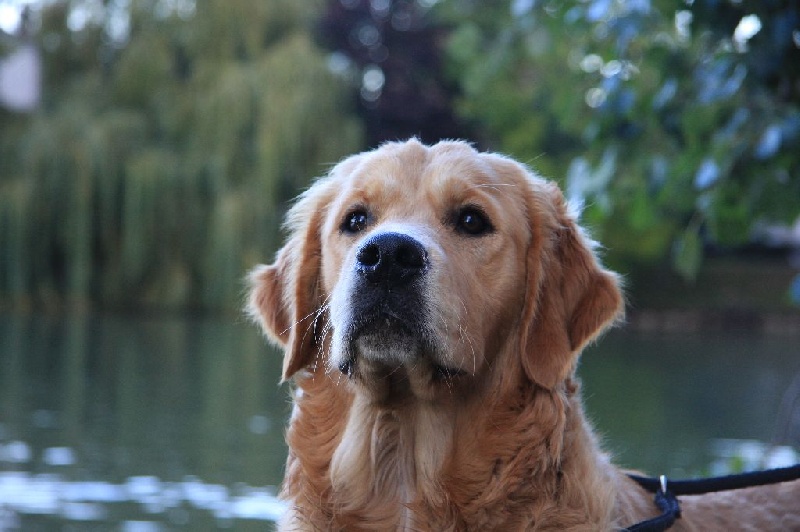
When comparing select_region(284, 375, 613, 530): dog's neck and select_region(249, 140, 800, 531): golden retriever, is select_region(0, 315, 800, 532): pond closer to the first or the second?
select_region(249, 140, 800, 531): golden retriever

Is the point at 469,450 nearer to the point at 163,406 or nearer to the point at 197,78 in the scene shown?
the point at 163,406

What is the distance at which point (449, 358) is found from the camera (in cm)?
389

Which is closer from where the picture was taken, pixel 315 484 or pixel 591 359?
pixel 315 484

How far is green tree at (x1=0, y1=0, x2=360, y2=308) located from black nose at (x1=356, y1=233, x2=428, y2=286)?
1943 cm

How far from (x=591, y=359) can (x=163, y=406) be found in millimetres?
11485

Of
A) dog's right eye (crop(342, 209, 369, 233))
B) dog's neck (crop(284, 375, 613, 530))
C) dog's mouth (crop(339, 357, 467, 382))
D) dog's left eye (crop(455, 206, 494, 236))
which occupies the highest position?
dog's right eye (crop(342, 209, 369, 233))

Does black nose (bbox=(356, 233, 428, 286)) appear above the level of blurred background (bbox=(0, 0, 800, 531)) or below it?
below

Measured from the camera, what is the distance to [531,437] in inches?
155

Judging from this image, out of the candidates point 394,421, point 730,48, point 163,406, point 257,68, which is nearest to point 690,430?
point 163,406

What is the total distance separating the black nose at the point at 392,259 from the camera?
3.77 metres

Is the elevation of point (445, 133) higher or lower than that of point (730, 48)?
higher

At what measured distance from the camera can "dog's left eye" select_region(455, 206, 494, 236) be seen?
13.9ft

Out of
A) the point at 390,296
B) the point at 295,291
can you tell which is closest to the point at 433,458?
the point at 390,296

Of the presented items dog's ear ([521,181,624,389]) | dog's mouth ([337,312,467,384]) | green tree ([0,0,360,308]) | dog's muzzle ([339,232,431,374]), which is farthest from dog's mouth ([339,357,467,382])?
green tree ([0,0,360,308])
